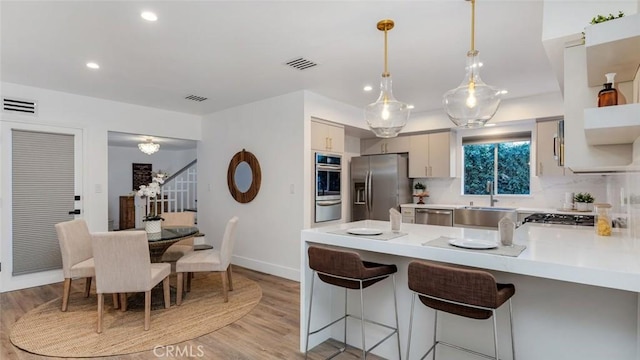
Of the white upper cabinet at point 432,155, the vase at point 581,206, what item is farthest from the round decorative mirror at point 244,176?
the vase at point 581,206

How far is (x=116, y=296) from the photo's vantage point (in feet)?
10.9

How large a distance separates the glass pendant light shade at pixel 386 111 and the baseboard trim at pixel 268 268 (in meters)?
2.49

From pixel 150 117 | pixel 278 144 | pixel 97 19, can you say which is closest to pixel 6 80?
pixel 150 117

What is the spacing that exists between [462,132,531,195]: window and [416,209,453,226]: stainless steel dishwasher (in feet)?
2.36

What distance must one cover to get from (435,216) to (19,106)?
229 inches

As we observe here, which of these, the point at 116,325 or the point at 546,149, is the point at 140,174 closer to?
the point at 116,325

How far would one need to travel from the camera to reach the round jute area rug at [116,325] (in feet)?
8.42

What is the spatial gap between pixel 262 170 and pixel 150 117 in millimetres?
2093

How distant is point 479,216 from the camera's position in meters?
4.73

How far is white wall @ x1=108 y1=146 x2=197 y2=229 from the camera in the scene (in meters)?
8.67

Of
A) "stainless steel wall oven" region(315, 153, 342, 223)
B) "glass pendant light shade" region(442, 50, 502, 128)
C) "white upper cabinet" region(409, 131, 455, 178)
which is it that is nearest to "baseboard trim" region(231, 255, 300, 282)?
"stainless steel wall oven" region(315, 153, 342, 223)

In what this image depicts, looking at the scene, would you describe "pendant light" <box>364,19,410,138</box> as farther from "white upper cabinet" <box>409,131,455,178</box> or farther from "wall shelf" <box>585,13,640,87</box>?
"white upper cabinet" <box>409,131,455,178</box>

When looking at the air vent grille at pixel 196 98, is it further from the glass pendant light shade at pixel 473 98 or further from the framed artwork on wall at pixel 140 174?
the framed artwork on wall at pixel 140 174

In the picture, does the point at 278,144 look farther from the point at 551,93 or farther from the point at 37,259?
the point at 551,93
